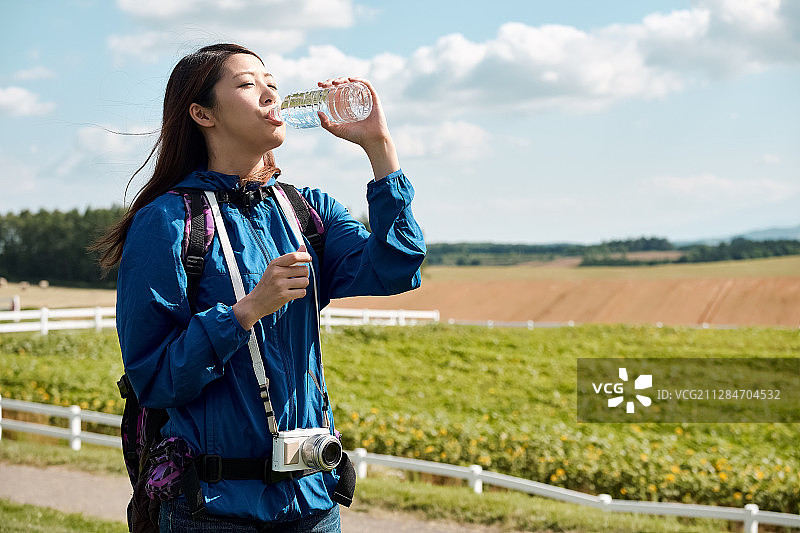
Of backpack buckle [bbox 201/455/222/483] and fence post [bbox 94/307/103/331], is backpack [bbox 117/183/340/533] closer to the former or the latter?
backpack buckle [bbox 201/455/222/483]

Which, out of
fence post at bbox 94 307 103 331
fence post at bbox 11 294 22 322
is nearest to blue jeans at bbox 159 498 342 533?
fence post at bbox 94 307 103 331

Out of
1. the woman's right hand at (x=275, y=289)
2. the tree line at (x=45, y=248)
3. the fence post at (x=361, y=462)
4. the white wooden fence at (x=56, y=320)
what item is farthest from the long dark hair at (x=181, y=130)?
the tree line at (x=45, y=248)

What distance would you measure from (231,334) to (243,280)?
20 cm

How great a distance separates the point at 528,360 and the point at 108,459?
12117 millimetres

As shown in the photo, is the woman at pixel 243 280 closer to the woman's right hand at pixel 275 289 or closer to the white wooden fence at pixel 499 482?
the woman's right hand at pixel 275 289

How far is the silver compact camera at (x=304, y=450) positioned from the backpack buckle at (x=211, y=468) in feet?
0.44

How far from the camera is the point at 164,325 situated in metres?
2.18

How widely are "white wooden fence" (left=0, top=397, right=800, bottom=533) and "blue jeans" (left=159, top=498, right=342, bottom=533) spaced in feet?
20.8

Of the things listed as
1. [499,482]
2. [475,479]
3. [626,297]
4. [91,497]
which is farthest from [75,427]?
[626,297]

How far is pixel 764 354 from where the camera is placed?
22328mm

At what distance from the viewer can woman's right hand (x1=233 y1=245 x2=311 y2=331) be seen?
2061mm

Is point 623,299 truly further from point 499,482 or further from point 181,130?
point 181,130

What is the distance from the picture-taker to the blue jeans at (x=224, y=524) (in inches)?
85.4

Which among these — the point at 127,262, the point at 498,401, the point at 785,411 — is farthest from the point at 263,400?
the point at 785,411
